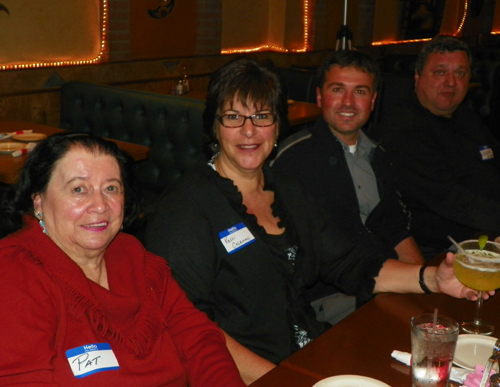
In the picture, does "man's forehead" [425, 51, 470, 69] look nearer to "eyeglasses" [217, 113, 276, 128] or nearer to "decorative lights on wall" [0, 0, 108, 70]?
"eyeglasses" [217, 113, 276, 128]

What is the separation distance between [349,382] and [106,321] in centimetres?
59

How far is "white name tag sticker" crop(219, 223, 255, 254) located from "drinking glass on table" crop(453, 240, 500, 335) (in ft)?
2.05

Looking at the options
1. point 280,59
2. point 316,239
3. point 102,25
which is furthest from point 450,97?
point 280,59

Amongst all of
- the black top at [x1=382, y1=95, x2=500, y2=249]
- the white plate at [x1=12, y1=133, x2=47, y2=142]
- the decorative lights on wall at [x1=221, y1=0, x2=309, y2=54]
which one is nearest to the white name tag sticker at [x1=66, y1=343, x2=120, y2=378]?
the black top at [x1=382, y1=95, x2=500, y2=249]

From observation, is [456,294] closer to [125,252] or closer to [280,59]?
[125,252]

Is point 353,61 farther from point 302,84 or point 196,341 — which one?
point 302,84

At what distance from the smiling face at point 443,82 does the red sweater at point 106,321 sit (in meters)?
2.14

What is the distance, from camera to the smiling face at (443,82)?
3.35 m

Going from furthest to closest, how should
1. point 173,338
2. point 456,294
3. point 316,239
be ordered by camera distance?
point 316,239
point 456,294
point 173,338

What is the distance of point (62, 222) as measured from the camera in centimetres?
160

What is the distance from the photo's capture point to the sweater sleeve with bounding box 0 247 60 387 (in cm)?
134

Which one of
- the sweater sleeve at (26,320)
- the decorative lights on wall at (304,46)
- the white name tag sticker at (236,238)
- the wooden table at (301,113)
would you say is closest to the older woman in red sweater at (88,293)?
the sweater sleeve at (26,320)

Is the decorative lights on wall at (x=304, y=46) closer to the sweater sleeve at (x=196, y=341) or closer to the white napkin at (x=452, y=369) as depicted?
the sweater sleeve at (x=196, y=341)

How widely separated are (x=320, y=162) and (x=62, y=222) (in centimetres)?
132
